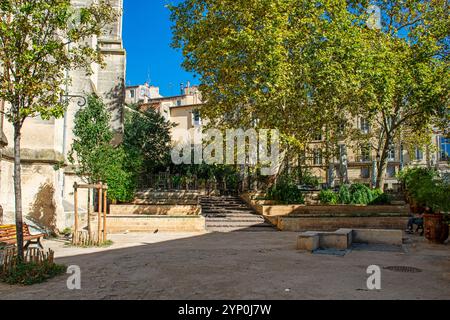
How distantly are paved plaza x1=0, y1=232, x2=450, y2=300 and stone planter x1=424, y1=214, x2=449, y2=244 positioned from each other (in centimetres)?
31

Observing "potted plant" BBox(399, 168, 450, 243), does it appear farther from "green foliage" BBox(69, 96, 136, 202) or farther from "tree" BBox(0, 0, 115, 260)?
"green foliage" BBox(69, 96, 136, 202)

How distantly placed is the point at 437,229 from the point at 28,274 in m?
11.5

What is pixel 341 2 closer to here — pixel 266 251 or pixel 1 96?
pixel 266 251

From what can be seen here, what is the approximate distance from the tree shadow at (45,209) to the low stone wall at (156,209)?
3.89 meters

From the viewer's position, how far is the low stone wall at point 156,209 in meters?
18.5

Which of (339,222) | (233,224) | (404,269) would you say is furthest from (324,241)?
(233,224)

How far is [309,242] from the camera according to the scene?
36.2 ft

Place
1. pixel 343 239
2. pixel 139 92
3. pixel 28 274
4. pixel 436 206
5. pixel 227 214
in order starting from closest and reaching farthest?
1. pixel 28 274
2. pixel 343 239
3. pixel 436 206
4. pixel 227 214
5. pixel 139 92

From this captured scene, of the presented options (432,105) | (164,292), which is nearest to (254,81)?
(432,105)

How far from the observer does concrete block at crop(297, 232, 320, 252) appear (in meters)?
11.0

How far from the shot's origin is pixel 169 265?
884 centimetres

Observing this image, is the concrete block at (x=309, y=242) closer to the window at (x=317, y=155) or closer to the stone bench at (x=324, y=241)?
the stone bench at (x=324, y=241)

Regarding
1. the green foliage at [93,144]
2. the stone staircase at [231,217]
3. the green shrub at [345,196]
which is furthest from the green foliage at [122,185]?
the green shrub at [345,196]

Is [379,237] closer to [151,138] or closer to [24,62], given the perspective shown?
[24,62]
